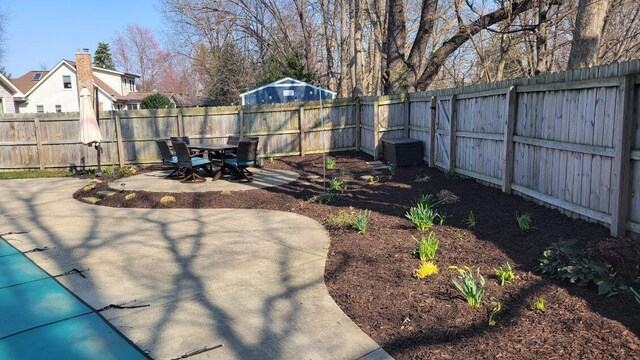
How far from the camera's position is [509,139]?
723cm

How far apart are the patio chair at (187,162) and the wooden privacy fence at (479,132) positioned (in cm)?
322

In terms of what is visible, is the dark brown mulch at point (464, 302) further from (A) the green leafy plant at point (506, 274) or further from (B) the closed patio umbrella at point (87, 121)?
(B) the closed patio umbrella at point (87, 121)

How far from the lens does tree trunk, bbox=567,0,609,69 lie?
677 cm

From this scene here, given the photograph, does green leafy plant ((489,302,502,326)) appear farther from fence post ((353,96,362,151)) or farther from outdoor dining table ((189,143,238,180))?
fence post ((353,96,362,151))

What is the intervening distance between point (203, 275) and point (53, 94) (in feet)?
135

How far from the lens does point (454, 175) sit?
9477mm

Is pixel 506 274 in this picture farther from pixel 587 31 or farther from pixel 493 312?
pixel 587 31

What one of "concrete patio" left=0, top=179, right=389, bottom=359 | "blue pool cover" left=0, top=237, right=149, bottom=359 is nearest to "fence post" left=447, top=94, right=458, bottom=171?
"concrete patio" left=0, top=179, right=389, bottom=359

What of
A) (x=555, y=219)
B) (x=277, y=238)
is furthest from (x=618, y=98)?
(x=277, y=238)

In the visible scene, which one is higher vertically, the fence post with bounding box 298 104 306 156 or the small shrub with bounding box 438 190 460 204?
the fence post with bounding box 298 104 306 156

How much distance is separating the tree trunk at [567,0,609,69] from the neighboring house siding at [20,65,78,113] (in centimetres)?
4025

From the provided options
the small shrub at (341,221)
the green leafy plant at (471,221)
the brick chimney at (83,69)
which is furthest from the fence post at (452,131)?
the brick chimney at (83,69)

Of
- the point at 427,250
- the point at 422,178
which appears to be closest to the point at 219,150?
the point at 422,178

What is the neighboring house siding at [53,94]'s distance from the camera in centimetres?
3856
